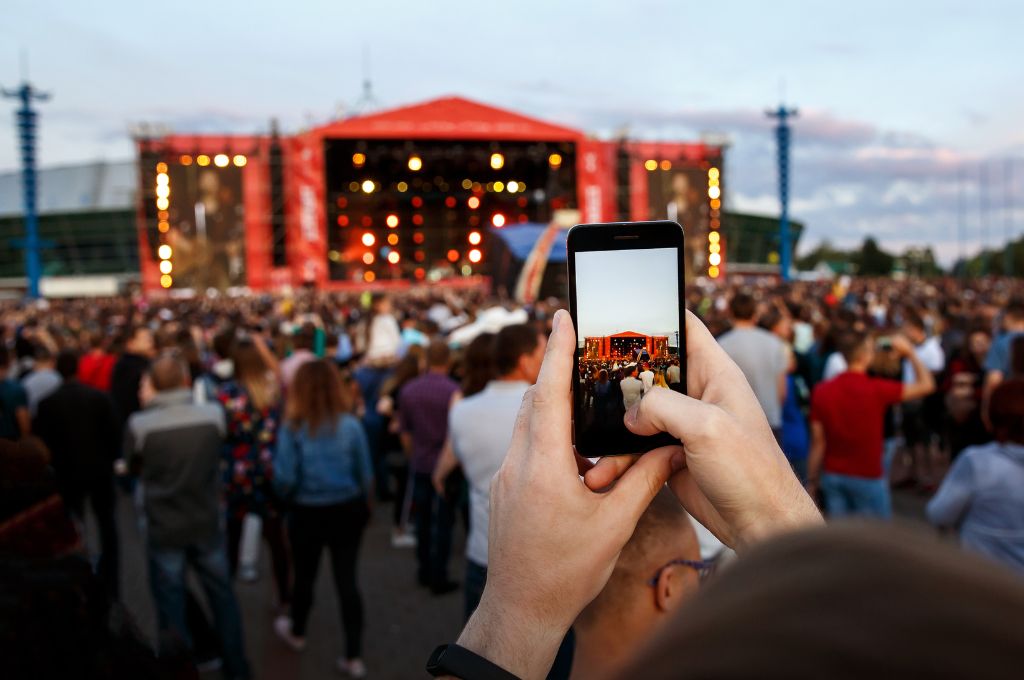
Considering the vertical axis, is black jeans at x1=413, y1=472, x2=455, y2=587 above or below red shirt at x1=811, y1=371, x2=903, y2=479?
below

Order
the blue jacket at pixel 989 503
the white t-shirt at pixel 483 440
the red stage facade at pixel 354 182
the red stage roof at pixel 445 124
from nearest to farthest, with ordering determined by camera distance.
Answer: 1. the blue jacket at pixel 989 503
2. the white t-shirt at pixel 483 440
3. the red stage facade at pixel 354 182
4. the red stage roof at pixel 445 124

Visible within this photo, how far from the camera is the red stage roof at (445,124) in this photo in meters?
32.4

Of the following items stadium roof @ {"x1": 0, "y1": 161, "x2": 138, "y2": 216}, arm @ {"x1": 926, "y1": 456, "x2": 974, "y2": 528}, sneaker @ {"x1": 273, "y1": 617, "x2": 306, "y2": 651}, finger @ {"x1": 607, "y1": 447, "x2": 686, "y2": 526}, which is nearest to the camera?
finger @ {"x1": 607, "y1": 447, "x2": 686, "y2": 526}

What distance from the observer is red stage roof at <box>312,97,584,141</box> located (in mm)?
32375

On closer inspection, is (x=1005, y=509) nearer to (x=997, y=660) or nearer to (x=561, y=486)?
(x=561, y=486)

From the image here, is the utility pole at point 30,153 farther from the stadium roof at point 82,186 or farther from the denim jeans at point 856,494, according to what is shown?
the stadium roof at point 82,186

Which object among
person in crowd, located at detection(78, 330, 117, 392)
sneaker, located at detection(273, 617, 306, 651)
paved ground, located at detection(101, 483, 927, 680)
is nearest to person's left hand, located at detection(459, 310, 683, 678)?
paved ground, located at detection(101, 483, 927, 680)

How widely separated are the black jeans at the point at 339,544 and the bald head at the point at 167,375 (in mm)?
1017

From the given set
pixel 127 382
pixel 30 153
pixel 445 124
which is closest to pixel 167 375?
pixel 127 382

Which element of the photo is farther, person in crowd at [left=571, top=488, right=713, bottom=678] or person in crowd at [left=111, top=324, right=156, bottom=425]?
person in crowd at [left=111, top=324, right=156, bottom=425]

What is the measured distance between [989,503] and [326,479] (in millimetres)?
3343

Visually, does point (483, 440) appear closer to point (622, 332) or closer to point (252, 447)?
point (252, 447)

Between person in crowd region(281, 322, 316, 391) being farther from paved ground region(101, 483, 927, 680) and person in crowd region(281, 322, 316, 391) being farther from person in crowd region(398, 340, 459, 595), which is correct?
paved ground region(101, 483, 927, 680)

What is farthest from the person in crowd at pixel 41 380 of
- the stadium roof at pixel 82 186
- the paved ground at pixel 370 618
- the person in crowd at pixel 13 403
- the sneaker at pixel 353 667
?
the stadium roof at pixel 82 186
